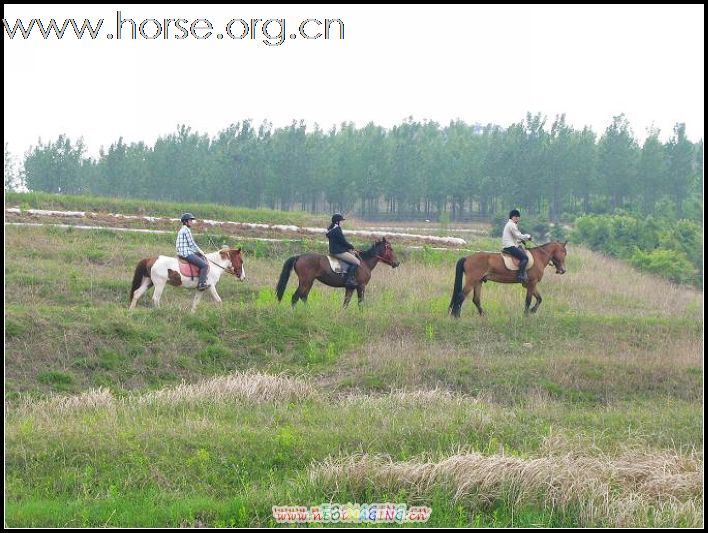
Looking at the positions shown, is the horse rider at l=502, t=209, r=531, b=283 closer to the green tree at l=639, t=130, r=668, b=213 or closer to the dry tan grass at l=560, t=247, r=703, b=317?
the dry tan grass at l=560, t=247, r=703, b=317

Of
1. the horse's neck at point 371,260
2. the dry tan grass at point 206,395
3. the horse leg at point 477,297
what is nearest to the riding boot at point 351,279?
the horse's neck at point 371,260

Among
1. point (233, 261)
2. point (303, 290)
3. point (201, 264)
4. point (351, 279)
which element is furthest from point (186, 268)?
point (351, 279)

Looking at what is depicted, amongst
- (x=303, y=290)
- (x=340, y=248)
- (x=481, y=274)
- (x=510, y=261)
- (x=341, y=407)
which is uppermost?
(x=340, y=248)

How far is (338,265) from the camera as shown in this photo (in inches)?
710

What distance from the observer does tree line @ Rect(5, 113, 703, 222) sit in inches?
2275

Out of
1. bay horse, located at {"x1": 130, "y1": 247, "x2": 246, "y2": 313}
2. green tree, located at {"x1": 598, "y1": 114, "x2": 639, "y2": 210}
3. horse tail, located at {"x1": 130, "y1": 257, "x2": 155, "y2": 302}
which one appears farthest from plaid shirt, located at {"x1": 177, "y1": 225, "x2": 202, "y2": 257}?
green tree, located at {"x1": 598, "y1": 114, "x2": 639, "y2": 210}

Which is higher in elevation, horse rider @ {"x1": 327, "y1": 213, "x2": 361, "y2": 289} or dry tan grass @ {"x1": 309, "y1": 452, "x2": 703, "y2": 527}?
horse rider @ {"x1": 327, "y1": 213, "x2": 361, "y2": 289}

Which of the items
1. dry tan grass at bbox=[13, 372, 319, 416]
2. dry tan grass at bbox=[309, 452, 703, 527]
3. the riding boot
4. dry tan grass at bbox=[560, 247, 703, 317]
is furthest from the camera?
dry tan grass at bbox=[560, 247, 703, 317]

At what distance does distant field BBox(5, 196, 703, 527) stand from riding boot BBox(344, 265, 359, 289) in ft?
2.21

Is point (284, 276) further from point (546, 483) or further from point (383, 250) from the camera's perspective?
point (546, 483)

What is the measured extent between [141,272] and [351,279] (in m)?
4.17

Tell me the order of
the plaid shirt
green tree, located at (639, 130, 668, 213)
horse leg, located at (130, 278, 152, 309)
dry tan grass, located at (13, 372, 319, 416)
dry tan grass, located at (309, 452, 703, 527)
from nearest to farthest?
dry tan grass, located at (309, 452, 703, 527) → dry tan grass, located at (13, 372, 319, 416) → the plaid shirt → horse leg, located at (130, 278, 152, 309) → green tree, located at (639, 130, 668, 213)

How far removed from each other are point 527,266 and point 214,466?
10856mm

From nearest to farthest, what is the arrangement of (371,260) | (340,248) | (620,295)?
(340,248)
(371,260)
(620,295)
